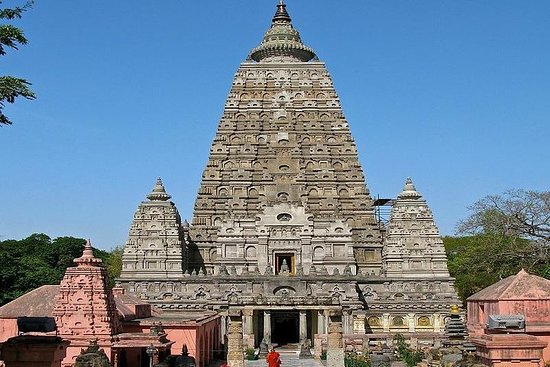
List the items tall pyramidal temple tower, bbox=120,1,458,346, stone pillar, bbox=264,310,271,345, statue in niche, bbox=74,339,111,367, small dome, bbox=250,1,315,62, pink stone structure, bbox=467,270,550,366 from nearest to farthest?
statue in niche, bbox=74,339,111,367 < pink stone structure, bbox=467,270,550,366 < stone pillar, bbox=264,310,271,345 < tall pyramidal temple tower, bbox=120,1,458,346 < small dome, bbox=250,1,315,62

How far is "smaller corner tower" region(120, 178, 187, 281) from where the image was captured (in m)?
60.0

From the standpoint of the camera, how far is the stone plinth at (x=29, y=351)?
40.4 ft

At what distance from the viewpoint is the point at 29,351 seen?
486 inches

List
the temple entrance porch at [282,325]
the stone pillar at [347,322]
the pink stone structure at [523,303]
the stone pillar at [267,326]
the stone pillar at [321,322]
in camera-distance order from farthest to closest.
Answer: the stone pillar at [347,322]
the stone pillar at [267,326]
the stone pillar at [321,322]
the temple entrance porch at [282,325]
the pink stone structure at [523,303]

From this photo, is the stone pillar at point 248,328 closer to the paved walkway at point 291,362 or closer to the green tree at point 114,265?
the paved walkway at point 291,362

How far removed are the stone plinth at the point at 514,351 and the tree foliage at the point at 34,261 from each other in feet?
119

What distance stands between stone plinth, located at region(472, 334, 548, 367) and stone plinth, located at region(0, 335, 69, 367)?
740 centimetres

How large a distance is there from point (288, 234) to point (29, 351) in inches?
1904

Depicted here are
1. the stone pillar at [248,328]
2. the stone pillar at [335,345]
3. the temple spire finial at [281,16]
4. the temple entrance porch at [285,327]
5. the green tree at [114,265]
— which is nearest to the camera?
the stone pillar at [335,345]

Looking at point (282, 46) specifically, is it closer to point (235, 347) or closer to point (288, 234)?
point (288, 234)

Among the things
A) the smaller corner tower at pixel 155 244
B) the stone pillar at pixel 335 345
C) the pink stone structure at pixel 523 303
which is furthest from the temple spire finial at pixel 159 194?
the pink stone structure at pixel 523 303

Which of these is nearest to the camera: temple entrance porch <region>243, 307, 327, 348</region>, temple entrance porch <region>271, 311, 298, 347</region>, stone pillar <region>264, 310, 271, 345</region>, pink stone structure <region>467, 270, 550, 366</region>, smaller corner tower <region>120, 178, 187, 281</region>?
pink stone structure <region>467, 270, 550, 366</region>

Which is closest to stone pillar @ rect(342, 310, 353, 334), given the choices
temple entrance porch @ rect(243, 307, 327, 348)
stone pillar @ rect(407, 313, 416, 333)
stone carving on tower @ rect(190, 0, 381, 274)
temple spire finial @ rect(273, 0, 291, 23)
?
temple entrance porch @ rect(243, 307, 327, 348)

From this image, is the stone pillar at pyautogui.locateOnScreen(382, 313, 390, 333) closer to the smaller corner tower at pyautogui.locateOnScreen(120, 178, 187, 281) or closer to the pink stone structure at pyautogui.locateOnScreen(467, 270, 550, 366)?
the smaller corner tower at pyautogui.locateOnScreen(120, 178, 187, 281)
